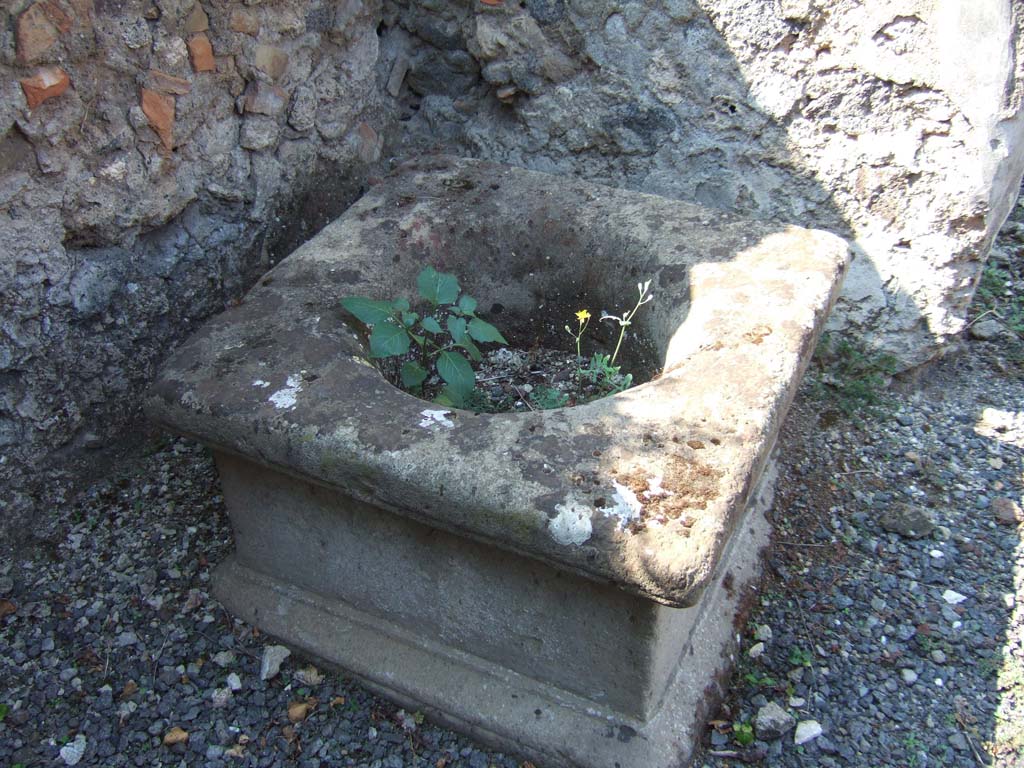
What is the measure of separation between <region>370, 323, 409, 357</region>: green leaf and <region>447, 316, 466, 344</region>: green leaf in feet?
0.33

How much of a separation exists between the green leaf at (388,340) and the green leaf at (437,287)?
13 centimetres

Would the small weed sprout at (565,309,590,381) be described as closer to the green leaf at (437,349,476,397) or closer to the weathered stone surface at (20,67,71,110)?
the green leaf at (437,349,476,397)

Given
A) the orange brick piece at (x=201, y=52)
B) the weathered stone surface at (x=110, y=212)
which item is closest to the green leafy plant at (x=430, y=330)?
the weathered stone surface at (x=110, y=212)

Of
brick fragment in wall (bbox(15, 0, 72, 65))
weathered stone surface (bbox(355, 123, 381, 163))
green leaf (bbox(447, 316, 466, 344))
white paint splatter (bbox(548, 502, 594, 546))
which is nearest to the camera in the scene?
white paint splatter (bbox(548, 502, 594, 546))

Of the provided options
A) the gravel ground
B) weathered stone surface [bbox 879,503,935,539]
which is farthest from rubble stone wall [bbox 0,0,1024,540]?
weathered stone surface [bbox 879,503,935,539]

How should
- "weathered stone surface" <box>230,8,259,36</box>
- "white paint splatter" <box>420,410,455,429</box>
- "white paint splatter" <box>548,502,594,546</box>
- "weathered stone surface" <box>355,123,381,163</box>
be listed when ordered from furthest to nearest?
"weathered stone surface" <box>355,123,381,163</box>, "weathered stone surface" <box>230,8,259,36</box>, "white paint splatter" <box>420,410,455,429</box>, "white paint splatter" <box>548,502,594,546</box>

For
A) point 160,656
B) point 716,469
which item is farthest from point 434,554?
point 160,656

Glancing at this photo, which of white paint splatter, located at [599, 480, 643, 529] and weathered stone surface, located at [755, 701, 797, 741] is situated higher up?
white paint splatter, located at [599, 480, 643, 529]

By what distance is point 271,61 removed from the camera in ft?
7.25

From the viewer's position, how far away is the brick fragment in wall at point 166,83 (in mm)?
1967

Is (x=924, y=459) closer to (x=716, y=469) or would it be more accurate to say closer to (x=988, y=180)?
(x=988, y=180)

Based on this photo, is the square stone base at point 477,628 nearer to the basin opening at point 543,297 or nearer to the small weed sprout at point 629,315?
the basin opening at point 543,297

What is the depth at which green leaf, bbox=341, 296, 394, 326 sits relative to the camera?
1773 mm

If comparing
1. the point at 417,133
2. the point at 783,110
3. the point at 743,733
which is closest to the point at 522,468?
the point at 743,733
